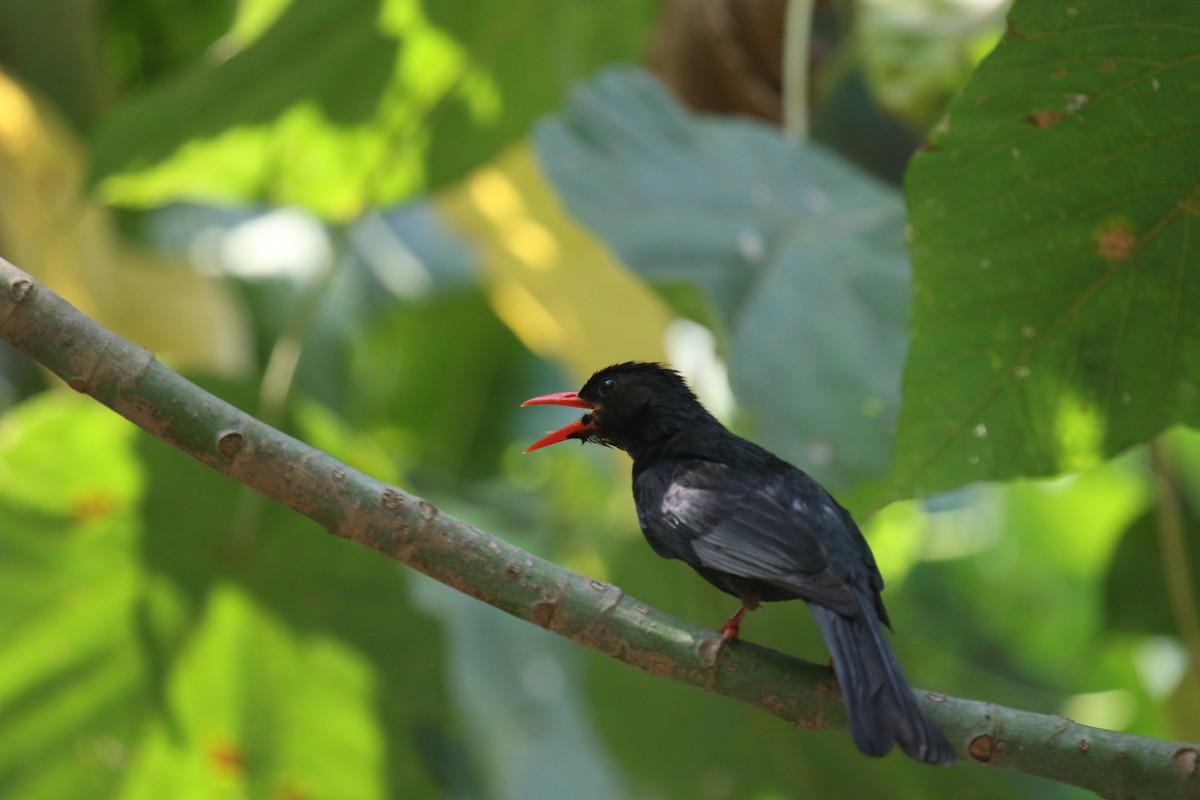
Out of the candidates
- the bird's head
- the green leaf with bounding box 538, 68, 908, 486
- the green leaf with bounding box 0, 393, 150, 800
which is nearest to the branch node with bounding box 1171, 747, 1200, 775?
the bird's head

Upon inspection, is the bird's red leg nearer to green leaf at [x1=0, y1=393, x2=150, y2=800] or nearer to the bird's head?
the bird's head

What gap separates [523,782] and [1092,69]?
3.02 meters

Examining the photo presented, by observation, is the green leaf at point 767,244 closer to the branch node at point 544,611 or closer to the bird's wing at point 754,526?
the bird's wing at point 754,526

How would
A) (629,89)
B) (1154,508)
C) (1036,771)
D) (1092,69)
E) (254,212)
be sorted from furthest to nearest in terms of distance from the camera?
(254,212)
(1154,508)
(629,89)
(1092,69)
(1036,771)

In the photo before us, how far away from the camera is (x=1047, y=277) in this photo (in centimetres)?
185

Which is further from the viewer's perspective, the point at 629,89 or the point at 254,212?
the point at 254,212

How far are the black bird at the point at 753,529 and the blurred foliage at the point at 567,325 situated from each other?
18cm

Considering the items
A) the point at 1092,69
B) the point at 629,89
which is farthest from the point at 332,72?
the point at 1092,69

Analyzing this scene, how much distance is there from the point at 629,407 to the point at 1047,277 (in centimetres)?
63

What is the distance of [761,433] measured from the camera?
A: 226cm

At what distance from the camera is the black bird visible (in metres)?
1.39

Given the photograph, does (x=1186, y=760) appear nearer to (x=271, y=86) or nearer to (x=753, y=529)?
(x=753, y=529)

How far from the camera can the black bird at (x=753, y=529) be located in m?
1.39

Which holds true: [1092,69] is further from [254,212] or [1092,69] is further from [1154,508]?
[254,212]
